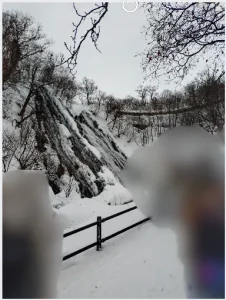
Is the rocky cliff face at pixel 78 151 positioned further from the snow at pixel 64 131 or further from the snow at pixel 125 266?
the snow at pixel 125 266

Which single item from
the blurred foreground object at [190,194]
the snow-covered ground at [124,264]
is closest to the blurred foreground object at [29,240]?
the snow-covered ground at [124,264]

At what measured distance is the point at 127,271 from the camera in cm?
196

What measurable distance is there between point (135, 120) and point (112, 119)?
3.10 feet

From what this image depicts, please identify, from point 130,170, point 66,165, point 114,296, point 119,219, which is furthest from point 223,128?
point 66,165

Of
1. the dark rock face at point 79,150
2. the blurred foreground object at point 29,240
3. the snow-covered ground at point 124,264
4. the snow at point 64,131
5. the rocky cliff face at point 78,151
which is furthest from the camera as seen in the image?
the snow at point 64,131

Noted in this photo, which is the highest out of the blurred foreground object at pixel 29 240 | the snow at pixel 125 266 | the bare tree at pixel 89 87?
the bare tree at pixel 89 87

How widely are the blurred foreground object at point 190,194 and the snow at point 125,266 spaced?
10 centimetres

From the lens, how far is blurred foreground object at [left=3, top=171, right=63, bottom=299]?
2.50 feet

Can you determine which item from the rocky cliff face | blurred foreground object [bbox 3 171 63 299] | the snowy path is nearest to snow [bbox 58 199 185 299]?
the snowy path

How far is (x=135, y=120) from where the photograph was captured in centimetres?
167

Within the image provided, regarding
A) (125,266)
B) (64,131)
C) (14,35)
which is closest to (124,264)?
(125,266)

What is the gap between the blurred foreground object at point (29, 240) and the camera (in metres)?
0.76

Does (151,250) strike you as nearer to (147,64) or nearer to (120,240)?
(120,240)

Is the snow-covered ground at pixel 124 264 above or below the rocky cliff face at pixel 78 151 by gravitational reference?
below
